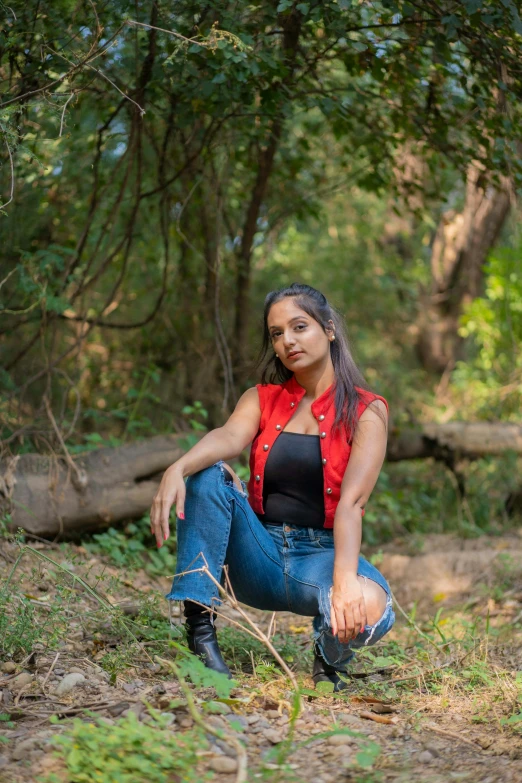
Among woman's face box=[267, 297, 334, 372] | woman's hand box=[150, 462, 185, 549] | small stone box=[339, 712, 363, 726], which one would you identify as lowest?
small stone box=[339, 712, 363, 726]

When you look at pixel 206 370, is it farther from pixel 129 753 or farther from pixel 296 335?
pixel 129 753

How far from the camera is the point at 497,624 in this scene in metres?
4.26

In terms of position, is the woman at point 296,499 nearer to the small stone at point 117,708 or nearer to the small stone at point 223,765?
the small stone at point 117,708

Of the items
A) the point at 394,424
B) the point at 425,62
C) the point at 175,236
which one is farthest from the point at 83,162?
the point at 394,424

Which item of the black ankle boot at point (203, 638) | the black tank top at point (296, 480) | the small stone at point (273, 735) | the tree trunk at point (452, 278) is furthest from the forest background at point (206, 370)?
the tree trunk at point (452, 278)

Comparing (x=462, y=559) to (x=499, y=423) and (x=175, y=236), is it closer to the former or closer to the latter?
(x=499, y=423)

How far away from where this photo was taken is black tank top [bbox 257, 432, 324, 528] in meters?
3.22

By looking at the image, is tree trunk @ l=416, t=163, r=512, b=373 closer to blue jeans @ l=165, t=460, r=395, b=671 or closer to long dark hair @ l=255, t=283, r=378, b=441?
long dark hair @ l=255, t=283, r=378, b=441

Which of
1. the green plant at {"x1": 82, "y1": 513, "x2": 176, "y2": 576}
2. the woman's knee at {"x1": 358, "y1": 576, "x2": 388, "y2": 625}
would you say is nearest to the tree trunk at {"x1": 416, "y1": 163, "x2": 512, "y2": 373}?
the green plant at {"x1": 82, "y1": 513, "x2": 176, "y2": 576}

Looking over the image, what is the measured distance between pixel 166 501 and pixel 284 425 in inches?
25.5

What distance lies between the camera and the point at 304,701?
278 centimetres

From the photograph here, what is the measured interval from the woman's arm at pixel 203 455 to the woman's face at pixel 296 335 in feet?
0.89

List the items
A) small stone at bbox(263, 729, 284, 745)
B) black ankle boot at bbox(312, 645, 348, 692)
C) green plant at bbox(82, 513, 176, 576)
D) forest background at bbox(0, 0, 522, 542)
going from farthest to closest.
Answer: green plant at bbox(82, 513, 176, 576)
forest background at bbox(0, 0, 522, 542)
black ankle boot at bbox(312, 645, 348, 692)
small stone at bbox(263, 729, 284, 745)

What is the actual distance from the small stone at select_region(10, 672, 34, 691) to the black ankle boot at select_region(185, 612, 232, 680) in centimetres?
57
